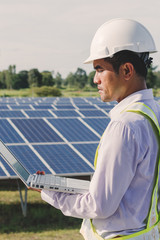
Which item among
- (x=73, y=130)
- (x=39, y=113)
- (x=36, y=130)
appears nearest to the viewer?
(x=36, y=130)

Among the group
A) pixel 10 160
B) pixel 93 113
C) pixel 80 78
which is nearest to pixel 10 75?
pixel 80 78

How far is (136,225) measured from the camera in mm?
2830

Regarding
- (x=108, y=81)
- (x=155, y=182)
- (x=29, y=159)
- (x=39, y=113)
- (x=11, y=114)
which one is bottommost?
(x=29, y=159)

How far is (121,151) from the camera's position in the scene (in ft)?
8.69

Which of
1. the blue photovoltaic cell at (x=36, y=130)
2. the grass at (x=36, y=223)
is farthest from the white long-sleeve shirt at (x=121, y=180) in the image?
the blue photovoltaic cell at (x=36, y=130)

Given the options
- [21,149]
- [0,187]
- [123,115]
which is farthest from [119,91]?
[0,187]

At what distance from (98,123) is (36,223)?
4.62 metres

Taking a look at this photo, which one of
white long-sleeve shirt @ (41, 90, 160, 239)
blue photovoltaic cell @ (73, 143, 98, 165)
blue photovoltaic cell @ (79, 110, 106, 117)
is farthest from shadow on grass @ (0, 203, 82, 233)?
white long-sleeve shirt @ (41, 90, 160, 239)

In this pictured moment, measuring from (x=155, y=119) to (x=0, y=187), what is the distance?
13139mm

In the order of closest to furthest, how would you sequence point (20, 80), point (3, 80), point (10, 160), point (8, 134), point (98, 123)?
point (10, 160) < point (8, 134) < point (98, 123) < point (20, 80) < point (3, 80)

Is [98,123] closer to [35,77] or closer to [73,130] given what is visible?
[73,130]

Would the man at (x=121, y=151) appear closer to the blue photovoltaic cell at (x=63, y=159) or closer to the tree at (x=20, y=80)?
the blue photovoltaic cell at (x=63, y=159)

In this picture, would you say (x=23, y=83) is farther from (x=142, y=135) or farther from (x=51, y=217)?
(x=142, y=135)

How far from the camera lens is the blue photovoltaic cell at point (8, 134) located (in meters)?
11.6
